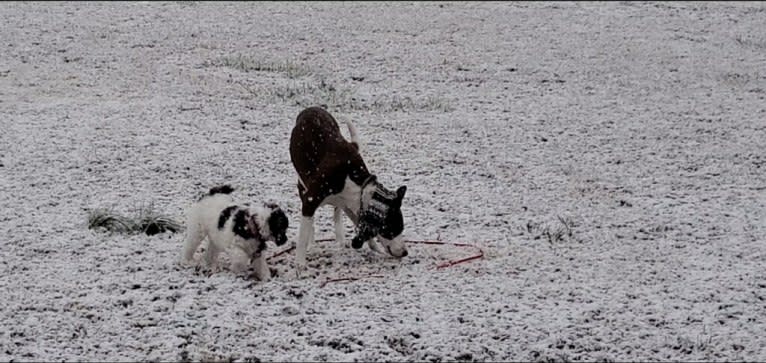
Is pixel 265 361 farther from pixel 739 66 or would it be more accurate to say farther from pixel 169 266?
pixel 739 66

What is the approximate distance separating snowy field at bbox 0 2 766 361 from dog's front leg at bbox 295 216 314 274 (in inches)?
7.0

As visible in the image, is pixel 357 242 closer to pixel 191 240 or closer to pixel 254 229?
pixel 254 229

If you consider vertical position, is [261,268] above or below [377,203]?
below

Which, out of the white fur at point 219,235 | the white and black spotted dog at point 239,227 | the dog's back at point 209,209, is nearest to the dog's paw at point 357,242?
the white and black spotted dog at point 239,227

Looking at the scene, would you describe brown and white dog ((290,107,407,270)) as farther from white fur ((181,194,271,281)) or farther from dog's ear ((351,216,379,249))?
white fur ((181,194,271,281))

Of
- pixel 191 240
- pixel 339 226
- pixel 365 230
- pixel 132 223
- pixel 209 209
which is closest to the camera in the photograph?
pixel 209 209

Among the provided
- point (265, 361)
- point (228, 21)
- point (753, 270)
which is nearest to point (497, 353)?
point (265, 361)

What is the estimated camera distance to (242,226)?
7.75m

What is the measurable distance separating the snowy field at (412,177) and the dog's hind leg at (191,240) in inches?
7.8

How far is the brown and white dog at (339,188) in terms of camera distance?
812 centimetres

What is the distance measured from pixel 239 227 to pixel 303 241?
78 centimetres

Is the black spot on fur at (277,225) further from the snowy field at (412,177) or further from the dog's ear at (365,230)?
the dog's ear at (365,230)

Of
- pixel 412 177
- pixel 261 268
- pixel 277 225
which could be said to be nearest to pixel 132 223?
pixel 261 268

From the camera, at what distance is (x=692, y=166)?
12148mm
